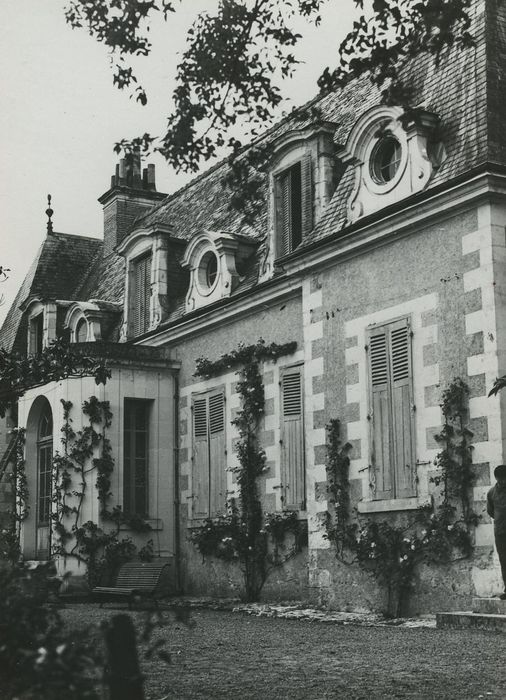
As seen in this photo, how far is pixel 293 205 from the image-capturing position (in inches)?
595

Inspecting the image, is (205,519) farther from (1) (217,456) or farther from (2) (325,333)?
(2) (325,333)

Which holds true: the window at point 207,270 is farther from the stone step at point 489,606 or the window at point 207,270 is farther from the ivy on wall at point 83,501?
the stone step at point 489,606

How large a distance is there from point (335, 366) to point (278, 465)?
2.25 metres

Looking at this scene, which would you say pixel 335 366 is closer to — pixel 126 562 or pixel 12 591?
pixel 126 562

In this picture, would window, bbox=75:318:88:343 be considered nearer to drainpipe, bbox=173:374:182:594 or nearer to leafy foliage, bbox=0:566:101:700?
drainpipe, bbox=173:374:182:594

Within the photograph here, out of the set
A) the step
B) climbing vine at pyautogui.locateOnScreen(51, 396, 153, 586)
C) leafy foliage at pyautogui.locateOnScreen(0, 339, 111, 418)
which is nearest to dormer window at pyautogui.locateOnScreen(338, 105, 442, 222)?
the step

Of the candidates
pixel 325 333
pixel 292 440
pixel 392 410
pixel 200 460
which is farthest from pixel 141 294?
pixel 392 410

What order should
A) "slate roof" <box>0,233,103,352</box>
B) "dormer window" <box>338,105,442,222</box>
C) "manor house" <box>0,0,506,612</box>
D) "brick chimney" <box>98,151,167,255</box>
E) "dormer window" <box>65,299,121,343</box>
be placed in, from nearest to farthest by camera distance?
"manor house" <box>0,0,506,612</box>, "dormer window" <box>338,105,442,222</box>, "dormer window" <box>65,299,121,343</box>, "slate roof" <box>0,233,103,352</box>, "brick chimney" <box>98,151,167,255</box>

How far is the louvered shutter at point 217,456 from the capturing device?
1612cm

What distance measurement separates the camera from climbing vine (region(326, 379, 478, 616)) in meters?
10.7

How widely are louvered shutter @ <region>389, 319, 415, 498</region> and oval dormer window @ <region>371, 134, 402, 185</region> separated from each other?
6.26 ft

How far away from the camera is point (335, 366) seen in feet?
42.5

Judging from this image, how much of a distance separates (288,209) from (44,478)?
7.54 metres

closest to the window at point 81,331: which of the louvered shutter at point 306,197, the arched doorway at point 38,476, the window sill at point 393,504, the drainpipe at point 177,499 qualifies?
the arched doorway at point 38,476
